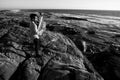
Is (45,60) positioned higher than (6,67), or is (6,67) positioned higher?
(45,60)

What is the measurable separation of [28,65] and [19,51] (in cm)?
174

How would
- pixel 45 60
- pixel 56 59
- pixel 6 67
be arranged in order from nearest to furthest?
pixel 6 67, pixel 45 60, pixel 56 59

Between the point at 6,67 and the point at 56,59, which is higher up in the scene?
the point at 56,59

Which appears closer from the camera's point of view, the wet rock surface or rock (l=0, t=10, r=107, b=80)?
rock (l=0, t=10, r=107, b=80)

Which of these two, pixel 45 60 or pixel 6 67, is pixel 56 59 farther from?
pixel 6 67

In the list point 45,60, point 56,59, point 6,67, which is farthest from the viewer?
point 56,59

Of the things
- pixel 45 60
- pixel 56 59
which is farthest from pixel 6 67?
pixel 56 59

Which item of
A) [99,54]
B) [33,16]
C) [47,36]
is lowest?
[99,54]

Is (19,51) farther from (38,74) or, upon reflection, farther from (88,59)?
(88,59)

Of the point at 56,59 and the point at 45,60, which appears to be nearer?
the point at 45,60

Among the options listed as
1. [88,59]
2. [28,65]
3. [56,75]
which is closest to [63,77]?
[56,75]

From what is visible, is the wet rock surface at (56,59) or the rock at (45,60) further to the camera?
the wet rock surface at (56,59)

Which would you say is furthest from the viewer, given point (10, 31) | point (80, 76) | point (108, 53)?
point (10, 31)

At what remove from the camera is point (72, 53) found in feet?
30.6
